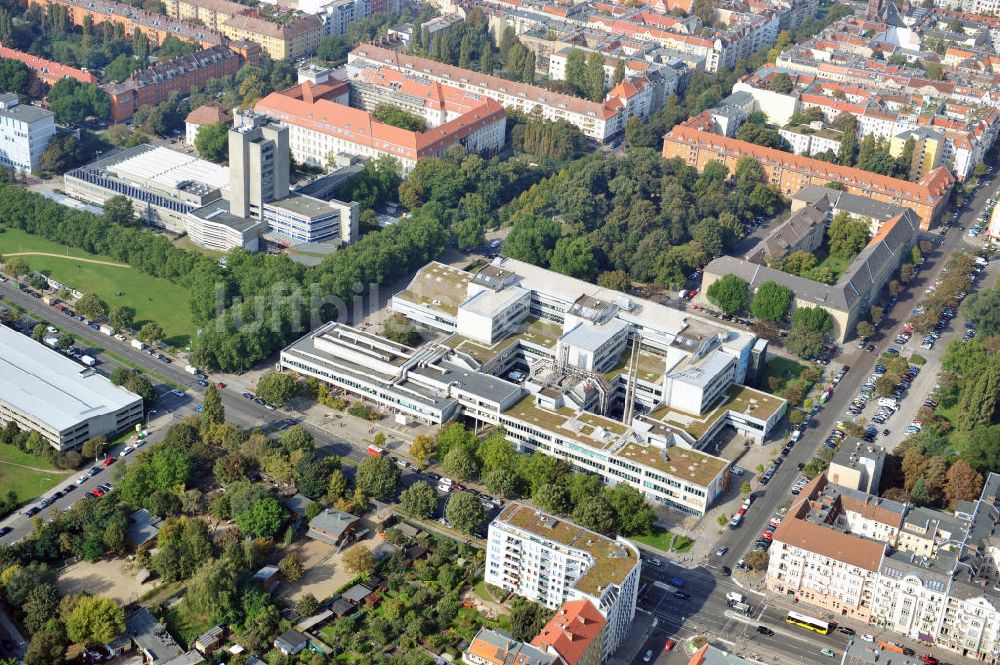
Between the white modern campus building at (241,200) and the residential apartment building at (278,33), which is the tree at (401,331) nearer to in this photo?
the white modern campus building at (241,200)

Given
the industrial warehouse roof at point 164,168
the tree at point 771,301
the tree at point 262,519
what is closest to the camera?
the tree at point 262,519

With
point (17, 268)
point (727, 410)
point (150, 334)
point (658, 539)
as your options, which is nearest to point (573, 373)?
point (727, 410)

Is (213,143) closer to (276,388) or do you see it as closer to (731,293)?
(276,388)

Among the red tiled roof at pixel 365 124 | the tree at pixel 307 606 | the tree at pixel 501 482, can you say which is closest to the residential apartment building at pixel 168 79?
the red tiled roof at pixel 365 124

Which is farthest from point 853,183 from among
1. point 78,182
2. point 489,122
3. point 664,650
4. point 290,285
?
point 78,182

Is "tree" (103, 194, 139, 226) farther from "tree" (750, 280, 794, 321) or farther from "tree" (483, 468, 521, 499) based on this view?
"tree" (750, 280, 794, 321)

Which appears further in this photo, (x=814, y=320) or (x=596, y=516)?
(x=814, y=320)

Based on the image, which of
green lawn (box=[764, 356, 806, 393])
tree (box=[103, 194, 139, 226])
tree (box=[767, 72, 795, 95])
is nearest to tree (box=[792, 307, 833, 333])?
green lawn (box=[764, 356, 806, 393])
